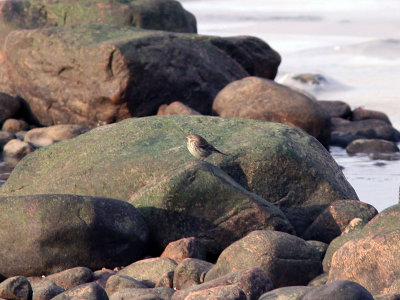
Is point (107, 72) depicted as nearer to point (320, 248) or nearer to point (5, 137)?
point (5, 137)

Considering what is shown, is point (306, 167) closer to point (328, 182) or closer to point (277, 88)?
point (328, 182)

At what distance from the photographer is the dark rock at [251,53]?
55.8ft

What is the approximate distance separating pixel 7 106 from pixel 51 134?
6.59 ft

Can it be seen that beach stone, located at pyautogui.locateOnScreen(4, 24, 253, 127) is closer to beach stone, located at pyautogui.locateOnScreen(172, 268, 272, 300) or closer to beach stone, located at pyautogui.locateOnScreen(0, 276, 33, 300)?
beach stone, located at pyautogui.locateOnScreen(0, 276, 33, 300)

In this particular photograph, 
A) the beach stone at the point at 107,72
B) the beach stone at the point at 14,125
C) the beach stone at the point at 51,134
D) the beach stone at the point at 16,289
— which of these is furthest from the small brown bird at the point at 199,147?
the beach stone at the point at 14,125

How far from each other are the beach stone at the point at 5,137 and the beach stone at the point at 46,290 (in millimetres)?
8603

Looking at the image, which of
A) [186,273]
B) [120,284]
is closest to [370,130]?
[186,273]

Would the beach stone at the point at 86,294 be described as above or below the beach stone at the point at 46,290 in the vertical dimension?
above

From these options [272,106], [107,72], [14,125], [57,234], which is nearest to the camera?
[57,234]

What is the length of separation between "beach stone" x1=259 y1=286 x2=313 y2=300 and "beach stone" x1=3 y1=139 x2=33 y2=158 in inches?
349

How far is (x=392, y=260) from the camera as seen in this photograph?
5.14 m

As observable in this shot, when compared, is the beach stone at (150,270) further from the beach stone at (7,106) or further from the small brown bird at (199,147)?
the beach stone at (7,106)

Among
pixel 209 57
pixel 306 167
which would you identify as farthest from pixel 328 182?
pixel 209 57

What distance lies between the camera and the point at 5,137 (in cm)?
1394
